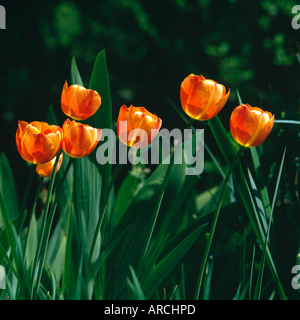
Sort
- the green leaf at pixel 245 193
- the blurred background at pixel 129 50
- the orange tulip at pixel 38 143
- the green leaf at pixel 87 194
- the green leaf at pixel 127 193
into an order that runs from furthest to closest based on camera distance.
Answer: the blurred background at pixel 129 50 → the green leaf at pixel 127 193 → the green leaf at pixel 87 194 → the green leaf at pixel 245 193 → the orange tulip at pixel 38 143

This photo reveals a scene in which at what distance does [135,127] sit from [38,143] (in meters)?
0.12

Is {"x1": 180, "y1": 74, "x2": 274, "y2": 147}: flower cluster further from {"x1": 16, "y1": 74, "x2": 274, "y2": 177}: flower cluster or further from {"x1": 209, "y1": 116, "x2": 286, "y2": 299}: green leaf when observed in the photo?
{"x1": 209, "y1": 116, "x2": 286, "y2": 299}: green leaf

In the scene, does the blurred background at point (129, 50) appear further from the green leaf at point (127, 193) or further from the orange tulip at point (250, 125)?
the orange tulip at point (250, 125)

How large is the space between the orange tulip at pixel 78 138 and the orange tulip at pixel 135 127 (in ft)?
0.12

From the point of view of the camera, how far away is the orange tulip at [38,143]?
21.0 inches

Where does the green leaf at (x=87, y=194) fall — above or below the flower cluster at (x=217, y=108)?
below

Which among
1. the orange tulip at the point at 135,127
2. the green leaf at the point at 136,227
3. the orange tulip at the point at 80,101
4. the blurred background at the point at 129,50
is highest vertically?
the blurred background at the point at 129,50

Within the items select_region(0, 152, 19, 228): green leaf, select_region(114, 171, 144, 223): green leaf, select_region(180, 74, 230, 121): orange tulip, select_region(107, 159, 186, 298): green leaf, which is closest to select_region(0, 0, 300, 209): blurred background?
select_region(114, 171, 144, 223): green leaf

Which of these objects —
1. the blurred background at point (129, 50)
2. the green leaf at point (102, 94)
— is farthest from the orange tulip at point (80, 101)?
the blurred background at point (129, 50)

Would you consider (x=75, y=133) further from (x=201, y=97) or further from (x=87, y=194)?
(x=87, y=194)

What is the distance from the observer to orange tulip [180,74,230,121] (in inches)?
21.7

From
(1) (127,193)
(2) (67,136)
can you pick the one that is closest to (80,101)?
(2) (67,136)
